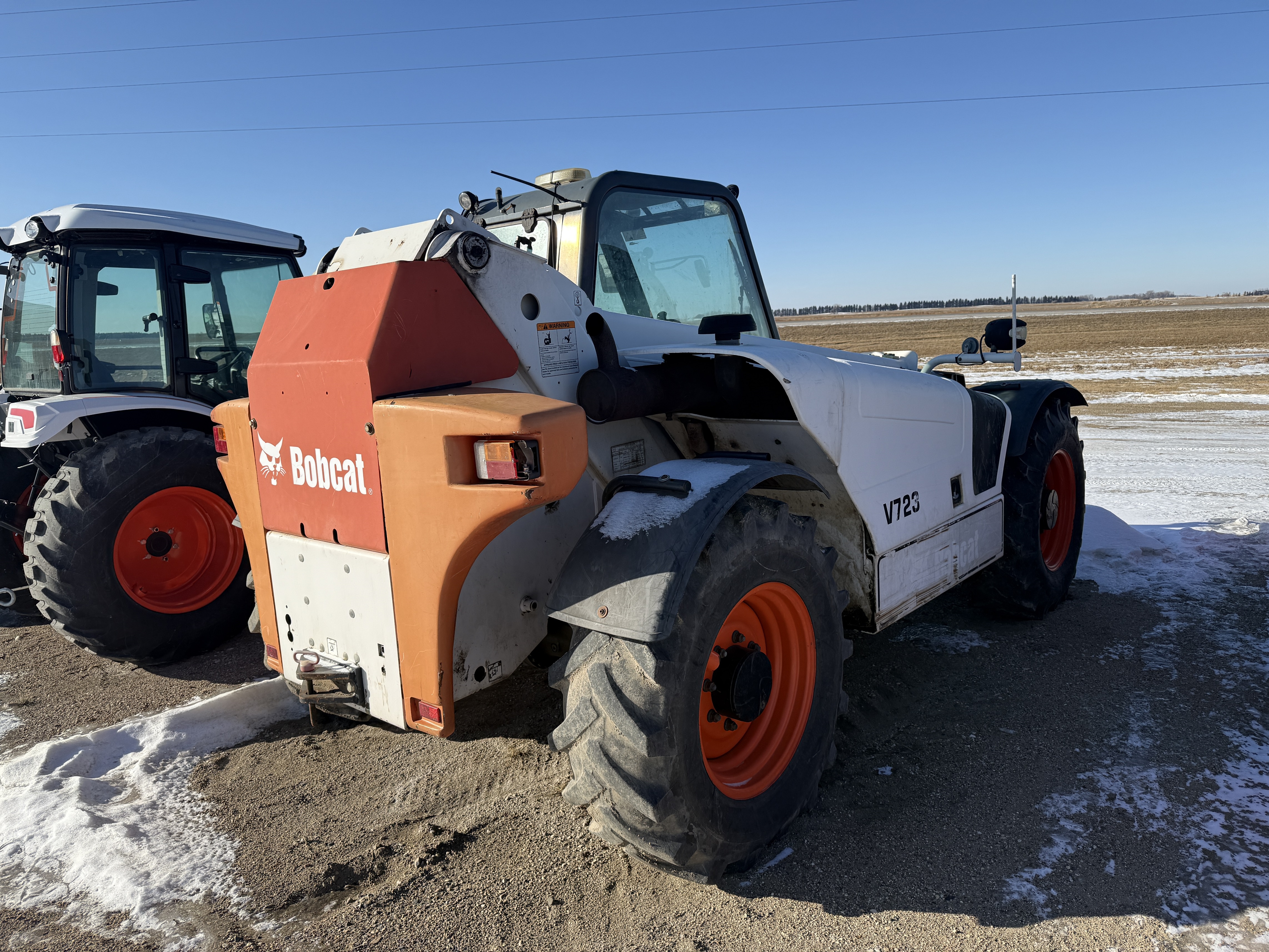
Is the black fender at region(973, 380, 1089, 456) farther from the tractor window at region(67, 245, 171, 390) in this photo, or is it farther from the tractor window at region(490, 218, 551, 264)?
the tractor window at region(67, 245, 171, 390)

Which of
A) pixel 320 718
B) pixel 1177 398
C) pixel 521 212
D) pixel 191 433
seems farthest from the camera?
pixel 1177 398

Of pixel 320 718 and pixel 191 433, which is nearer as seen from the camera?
pixel 320 718

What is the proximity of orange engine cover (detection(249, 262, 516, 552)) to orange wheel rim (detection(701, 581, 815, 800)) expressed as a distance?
115cm

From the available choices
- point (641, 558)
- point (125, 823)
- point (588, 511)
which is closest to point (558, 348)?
point (588, 511)

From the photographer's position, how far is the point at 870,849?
2738 millimetres

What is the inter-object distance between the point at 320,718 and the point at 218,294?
3697mm

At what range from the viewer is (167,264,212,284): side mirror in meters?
5.46

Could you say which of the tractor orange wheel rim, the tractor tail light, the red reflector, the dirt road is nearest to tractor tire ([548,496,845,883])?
the dirt road

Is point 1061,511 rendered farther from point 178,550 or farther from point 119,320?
point 119,320

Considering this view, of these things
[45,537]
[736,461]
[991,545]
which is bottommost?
[991,545]

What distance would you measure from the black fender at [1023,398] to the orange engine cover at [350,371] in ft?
10.4

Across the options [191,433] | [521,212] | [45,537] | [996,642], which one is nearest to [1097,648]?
[996,642]

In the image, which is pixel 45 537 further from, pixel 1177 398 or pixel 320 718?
pixel 1177 398

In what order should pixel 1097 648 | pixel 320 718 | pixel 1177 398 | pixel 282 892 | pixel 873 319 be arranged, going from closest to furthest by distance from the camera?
pixel 282 892
pixel 320 718
pixel 1097 648
pixel 1177 398
pixel 873 319
